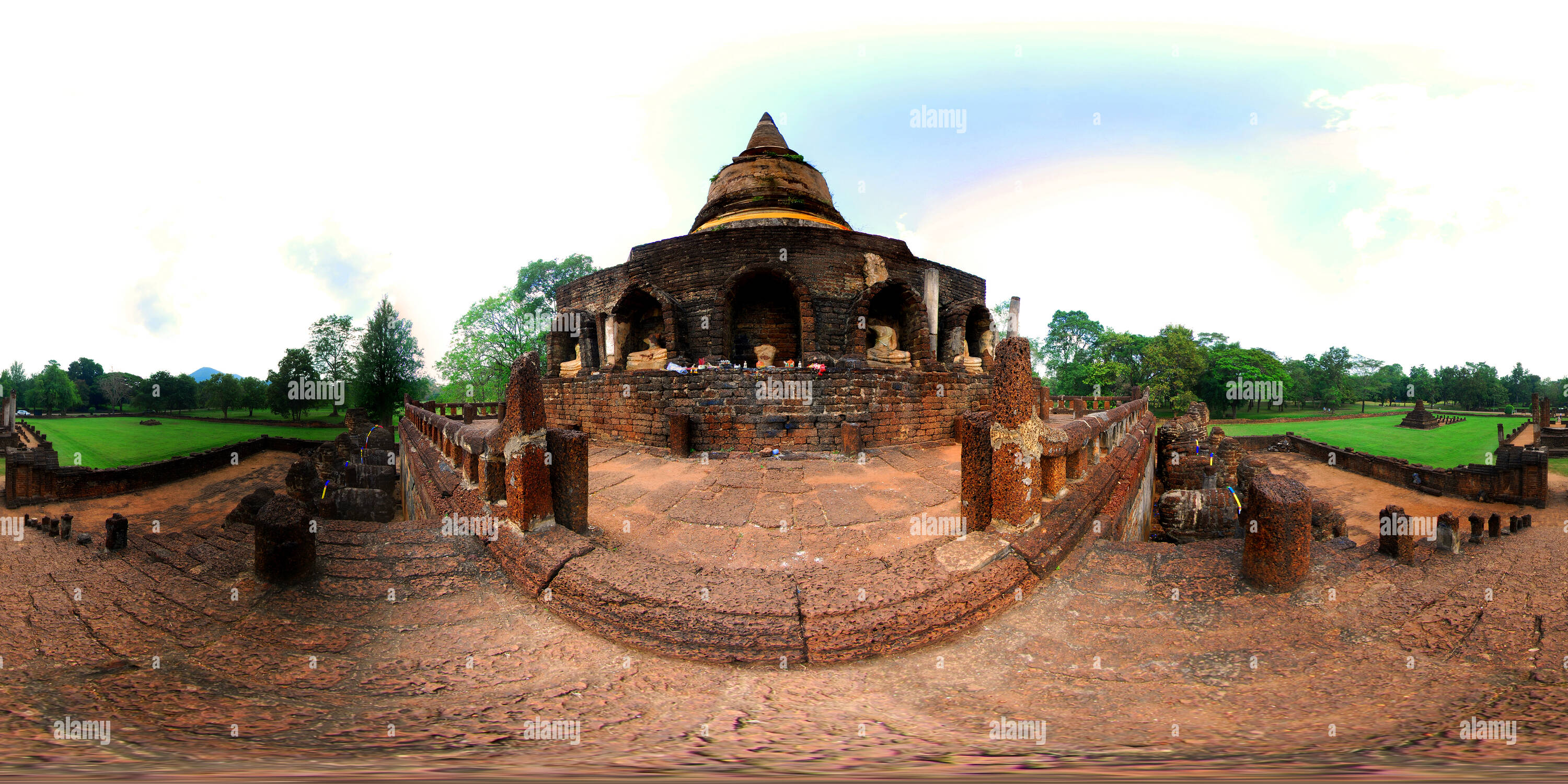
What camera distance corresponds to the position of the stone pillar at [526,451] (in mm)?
3938

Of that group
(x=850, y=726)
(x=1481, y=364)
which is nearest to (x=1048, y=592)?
(x=850, y=726)

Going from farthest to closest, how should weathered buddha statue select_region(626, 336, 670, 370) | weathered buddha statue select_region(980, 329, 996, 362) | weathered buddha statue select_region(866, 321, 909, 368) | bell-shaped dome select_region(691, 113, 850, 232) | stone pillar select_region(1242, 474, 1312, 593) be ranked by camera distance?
bell-shaped dome select_region(691, 113, 850, 232)
weathered buddha statue select_region(980, 329, 996, 362)
weathered buddha statue select_region(626, 336, 670, 370)
weathered buddha statue select_region(866, 321, 909, 368)
stone pillar select_region(1242, 474, 1312, 593)

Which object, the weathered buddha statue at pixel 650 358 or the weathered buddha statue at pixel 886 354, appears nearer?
the weathered buddha statue at pixel 886 354

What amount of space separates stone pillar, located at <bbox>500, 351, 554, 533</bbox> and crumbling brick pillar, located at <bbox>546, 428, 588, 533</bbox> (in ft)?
0.26

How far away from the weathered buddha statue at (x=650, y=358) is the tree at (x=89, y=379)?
7.99 m

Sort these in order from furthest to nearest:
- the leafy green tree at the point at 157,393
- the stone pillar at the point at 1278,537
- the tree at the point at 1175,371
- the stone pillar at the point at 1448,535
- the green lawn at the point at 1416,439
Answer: the tree at the point at 1175,371 → the green lawn at the point at 1416,439 → the leafy green tree at the point at 157,393 → the stone pillar at the point at 1448,535 → the stone pillar at the point at 1278,537

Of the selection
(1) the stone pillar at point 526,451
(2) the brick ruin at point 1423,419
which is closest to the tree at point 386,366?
(1) the stone pillar at point 526,451

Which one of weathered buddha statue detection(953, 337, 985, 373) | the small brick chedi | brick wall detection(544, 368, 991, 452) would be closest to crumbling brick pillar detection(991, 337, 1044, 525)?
brick wall detection(544, 368, 991, 452)

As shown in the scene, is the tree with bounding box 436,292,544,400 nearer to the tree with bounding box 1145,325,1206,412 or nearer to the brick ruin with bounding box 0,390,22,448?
the brick ruin with bounding box 0,390,22,448

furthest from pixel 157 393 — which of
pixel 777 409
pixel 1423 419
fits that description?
pixel 1423 419

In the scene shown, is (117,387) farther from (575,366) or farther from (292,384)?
(575,366)

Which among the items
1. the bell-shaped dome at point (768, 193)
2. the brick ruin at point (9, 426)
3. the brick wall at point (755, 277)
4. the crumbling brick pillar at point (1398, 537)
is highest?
the bell-shaped dome at point (768, 193)

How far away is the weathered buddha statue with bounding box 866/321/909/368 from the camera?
11.7m

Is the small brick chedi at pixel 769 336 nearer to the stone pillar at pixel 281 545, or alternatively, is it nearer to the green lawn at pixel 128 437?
the stone pillar at pixel 281 545
